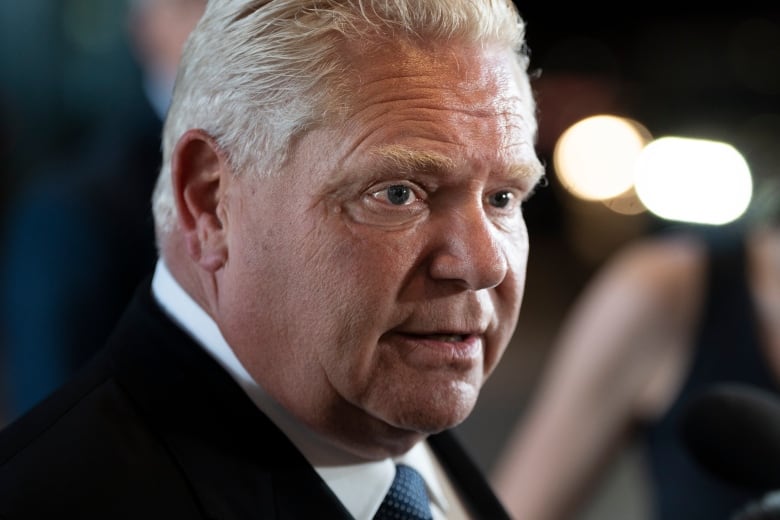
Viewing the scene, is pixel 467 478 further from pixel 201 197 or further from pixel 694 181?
pixel 694 181

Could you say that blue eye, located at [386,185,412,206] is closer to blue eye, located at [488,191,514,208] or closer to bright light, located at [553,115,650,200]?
blue eye, located at [488,191,514,208]

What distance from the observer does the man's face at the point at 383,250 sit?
1221 mm

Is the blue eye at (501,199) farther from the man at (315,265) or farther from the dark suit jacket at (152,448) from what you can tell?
the dark suit jacket at (152,448)

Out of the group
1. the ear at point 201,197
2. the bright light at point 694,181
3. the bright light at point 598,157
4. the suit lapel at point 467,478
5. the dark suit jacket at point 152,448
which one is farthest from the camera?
the bright light at point 598,157

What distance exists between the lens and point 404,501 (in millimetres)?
1361

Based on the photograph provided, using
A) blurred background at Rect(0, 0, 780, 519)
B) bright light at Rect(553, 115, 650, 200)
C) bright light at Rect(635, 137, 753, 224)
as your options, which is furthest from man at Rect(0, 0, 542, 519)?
bright light at Rect(553, 115, 650, 200)

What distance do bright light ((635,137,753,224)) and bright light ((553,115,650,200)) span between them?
20cm

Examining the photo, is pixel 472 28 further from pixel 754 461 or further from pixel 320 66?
pixel 754 461

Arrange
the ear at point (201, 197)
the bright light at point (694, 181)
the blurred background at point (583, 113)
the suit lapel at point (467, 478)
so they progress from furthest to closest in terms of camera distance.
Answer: the blurred background at point (583, 113) → the bright light at point (694, 181) → the suit lapel at point (467, 478) → the ear at point (201, 197)

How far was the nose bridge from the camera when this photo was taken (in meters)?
1.23

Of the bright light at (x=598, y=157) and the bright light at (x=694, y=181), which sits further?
the bright light at (x=598, y=157)

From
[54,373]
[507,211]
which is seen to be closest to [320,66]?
[507,211]

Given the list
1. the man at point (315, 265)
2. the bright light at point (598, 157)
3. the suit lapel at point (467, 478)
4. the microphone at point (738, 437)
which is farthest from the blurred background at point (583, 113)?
the man at point (315, 265)

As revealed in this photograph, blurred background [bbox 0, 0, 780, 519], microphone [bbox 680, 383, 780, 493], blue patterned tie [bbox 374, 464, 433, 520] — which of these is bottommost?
blurred background [bbox 0, 0, 780, 519]
